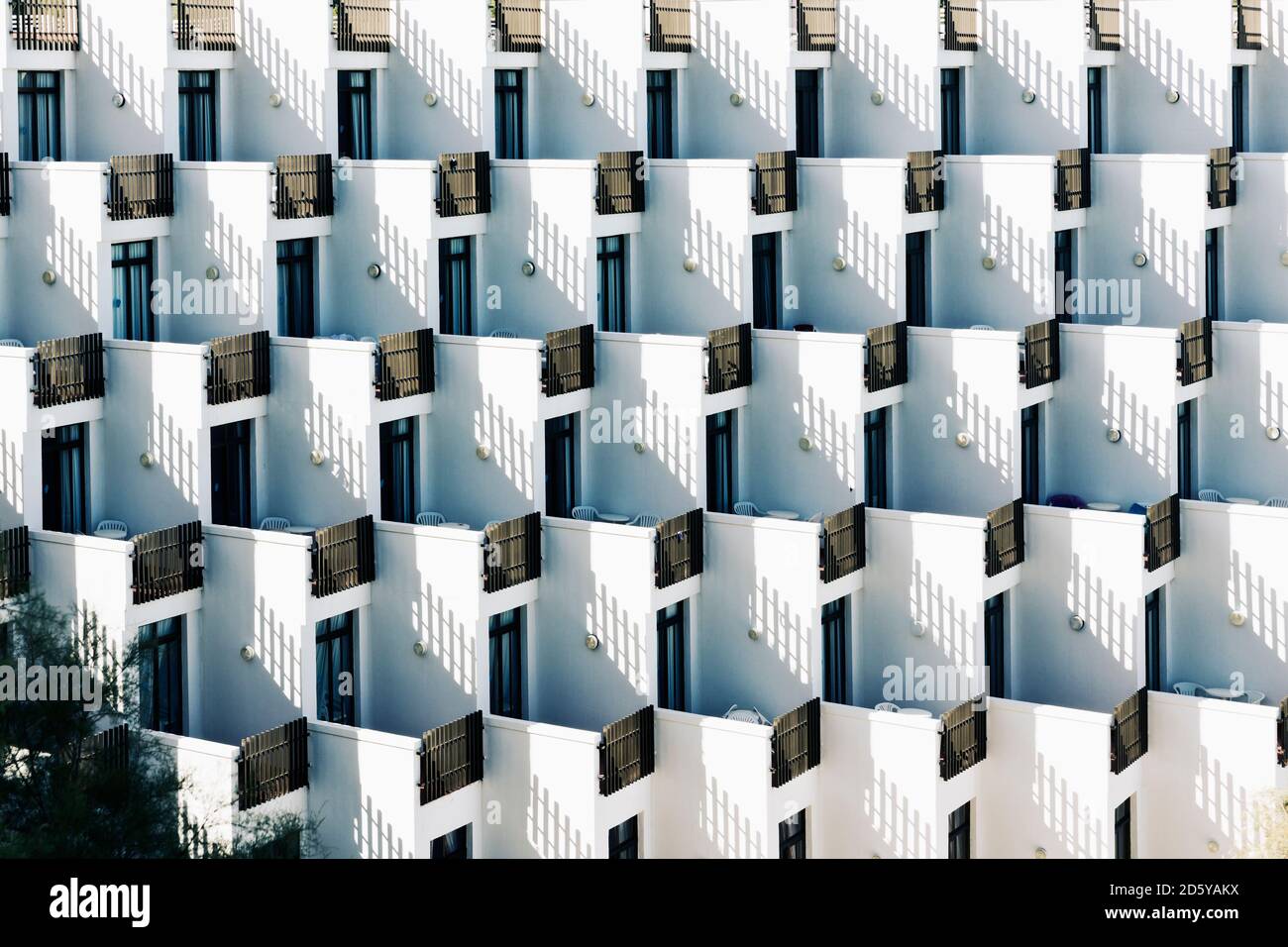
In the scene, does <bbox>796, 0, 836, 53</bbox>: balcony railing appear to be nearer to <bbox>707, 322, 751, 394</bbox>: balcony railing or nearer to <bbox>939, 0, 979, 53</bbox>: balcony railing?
<bbox>939, 0, 979, 53</bbox>: balcony railing

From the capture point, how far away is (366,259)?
4159 cm

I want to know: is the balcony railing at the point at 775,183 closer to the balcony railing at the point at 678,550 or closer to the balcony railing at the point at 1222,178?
the balcony railing at the point at 678,550

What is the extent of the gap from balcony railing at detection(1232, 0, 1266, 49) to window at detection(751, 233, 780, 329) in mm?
12194

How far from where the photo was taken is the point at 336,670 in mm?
38500

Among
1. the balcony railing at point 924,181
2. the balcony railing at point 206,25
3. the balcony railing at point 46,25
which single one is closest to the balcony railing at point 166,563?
the balcony railing at point 46,25

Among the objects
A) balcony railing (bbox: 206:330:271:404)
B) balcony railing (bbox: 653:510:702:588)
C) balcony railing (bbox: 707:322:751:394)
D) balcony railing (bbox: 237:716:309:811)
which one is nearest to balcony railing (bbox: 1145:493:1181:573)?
balcony railing (bbox: 707:322:751:394)

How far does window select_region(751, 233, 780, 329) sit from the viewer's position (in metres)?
46.1

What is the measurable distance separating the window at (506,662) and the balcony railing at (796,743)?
415 cm

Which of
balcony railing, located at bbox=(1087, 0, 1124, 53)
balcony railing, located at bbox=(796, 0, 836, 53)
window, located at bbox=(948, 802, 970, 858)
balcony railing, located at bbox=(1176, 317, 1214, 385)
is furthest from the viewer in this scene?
balcony railing, located at bbox=(1087, 0, 1124, 53)

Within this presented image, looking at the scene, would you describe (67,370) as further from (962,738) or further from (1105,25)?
(1105,25)

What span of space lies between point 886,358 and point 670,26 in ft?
25.3

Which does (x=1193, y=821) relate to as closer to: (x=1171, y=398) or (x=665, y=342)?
(x=1171, y=398)
